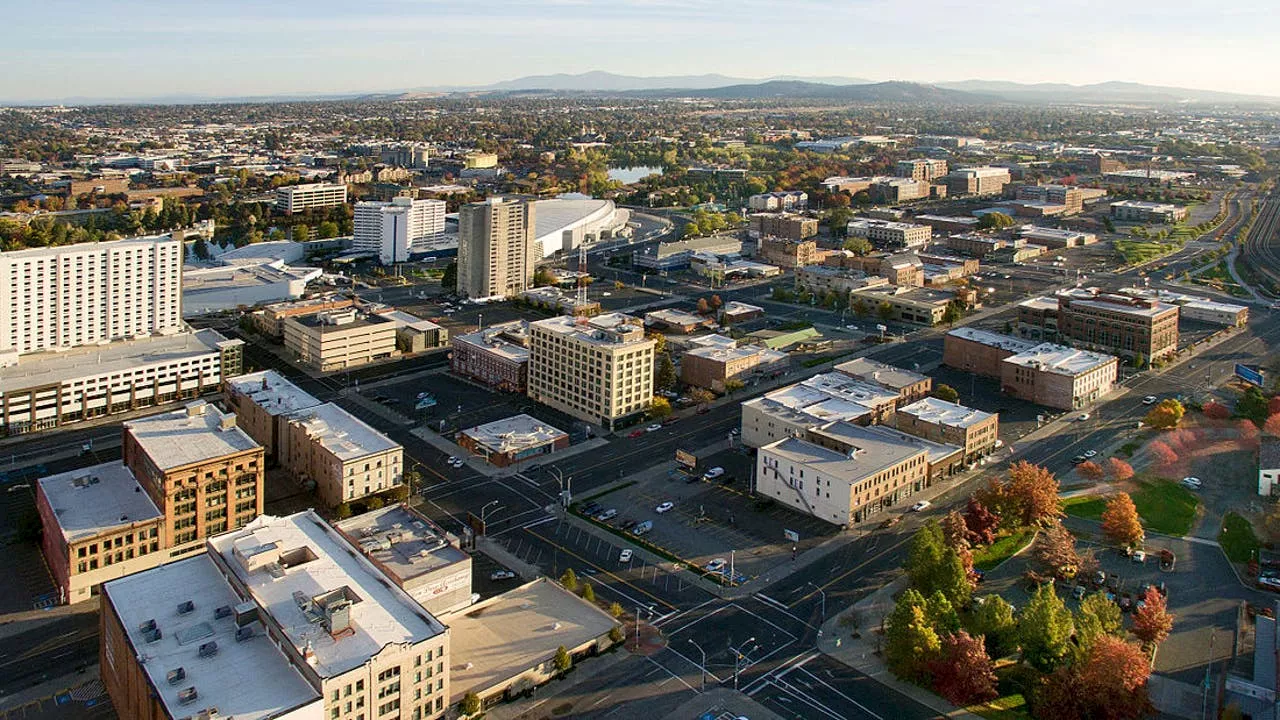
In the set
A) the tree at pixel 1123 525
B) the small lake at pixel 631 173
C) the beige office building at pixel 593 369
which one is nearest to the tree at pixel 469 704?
the beige office building at pixel 593 369

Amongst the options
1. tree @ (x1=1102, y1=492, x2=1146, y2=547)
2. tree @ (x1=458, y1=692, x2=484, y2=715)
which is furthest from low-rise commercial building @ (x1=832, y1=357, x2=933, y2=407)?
tree @ (x1=458, y1=692, x2=484, y2=715)

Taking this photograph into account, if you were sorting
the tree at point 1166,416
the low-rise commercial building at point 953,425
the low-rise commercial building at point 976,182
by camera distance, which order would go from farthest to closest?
1. the low-rise commercial building at point 976,182
2. the tree at point 1166,416
3. the low-rise commercial building at point 953,425

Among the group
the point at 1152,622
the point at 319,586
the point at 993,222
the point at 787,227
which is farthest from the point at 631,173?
the point at 319,586

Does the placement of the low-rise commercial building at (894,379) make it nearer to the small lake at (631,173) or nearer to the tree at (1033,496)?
the tree at (1033,496)

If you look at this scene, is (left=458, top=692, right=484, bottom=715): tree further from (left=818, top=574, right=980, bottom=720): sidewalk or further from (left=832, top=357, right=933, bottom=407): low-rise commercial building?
(left=832, top=357, right=933, bottom=407): low-rise commercial building


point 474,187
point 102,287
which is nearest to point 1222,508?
point 102,287

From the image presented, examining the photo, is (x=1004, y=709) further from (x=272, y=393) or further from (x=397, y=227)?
(x=397, y=227)
